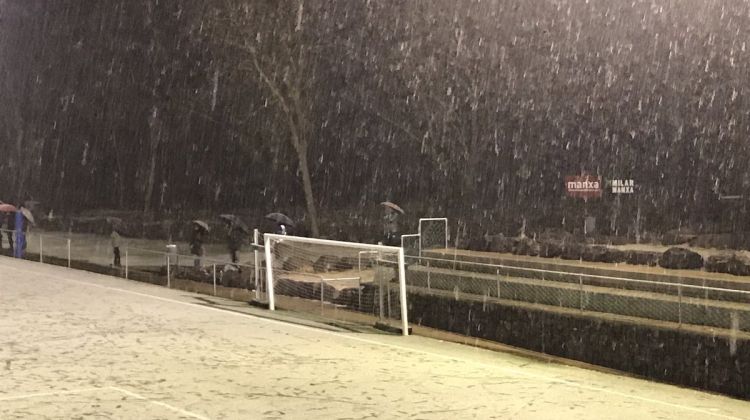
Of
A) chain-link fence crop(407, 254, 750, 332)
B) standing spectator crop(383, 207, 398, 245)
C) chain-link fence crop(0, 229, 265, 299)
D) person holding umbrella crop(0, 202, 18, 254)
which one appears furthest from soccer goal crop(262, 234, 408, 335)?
person holding umbrella crop(0, 202, 18, 254)

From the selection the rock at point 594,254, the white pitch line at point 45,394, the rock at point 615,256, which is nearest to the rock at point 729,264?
the rock at point 615,256

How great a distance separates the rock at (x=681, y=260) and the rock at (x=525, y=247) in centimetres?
333

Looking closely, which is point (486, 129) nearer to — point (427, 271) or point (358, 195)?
point (358, 195)

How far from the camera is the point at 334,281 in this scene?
13.6 meters

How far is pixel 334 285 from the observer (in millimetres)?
13586

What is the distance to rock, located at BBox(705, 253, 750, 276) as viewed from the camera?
51.3 feet

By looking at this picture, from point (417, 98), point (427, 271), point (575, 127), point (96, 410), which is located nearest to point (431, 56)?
point (417, 98)

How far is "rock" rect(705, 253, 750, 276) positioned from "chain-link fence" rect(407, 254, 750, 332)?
266cm

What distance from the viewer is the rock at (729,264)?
15.6 meters

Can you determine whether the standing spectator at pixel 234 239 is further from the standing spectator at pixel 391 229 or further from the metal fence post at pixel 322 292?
the metal fence post at pixel 322 292

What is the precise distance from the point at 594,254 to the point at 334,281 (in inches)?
306

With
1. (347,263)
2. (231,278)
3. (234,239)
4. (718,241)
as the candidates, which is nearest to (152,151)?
(234,239)

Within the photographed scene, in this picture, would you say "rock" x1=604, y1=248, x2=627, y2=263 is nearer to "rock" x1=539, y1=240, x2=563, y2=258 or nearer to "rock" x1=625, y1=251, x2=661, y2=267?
"rock" x1=625, y1=251, x2=661, y2=267

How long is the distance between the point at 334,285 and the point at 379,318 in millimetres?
2221
